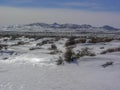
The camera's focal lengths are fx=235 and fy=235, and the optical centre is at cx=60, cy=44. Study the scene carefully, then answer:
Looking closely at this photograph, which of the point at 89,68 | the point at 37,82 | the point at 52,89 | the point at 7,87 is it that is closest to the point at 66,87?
the point at 52,89

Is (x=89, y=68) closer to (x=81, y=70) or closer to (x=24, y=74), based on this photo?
(x=81, y=70)

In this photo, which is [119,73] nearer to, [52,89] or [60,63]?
[52,89]

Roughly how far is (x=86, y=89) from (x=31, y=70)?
16.1 feet

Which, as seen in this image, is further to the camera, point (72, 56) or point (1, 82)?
point (72, 56)


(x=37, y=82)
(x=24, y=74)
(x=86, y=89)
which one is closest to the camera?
(x=86, y=89)

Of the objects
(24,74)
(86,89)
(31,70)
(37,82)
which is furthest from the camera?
(31,70)

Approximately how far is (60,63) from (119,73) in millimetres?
4852

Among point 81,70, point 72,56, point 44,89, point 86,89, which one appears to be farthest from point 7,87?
Answer: point 72,56

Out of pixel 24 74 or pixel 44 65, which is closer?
pixel 24 74

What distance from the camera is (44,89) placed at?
9.45 m

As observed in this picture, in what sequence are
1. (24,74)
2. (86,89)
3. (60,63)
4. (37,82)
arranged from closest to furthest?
1. (86,89)
2. (37,82)
3. (24,74)
4. (60,63)

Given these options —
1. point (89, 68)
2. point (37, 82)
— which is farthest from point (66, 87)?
point (89, 68)

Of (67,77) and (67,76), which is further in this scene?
(67,76)

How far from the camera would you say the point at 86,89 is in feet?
30.5
